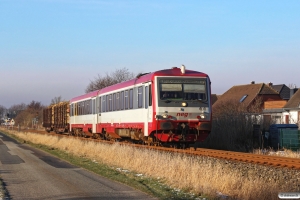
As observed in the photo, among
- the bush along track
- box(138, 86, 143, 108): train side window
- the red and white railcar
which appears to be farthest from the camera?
box(138, 86, 143, 108): train side window

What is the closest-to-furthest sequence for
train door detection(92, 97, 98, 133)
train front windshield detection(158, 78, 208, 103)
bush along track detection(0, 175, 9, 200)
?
bush along track detection(0, 175, 9, 200)
train front windshield detection(158, 78, 208, 103)
train door detection(92, 97, 98, 133)

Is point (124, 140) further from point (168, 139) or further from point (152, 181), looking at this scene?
point (152, 181)

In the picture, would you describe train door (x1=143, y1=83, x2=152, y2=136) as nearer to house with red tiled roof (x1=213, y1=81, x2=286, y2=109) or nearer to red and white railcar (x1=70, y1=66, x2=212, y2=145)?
red and white railcar (x1=70, y1=66, x2=212, y2=145)

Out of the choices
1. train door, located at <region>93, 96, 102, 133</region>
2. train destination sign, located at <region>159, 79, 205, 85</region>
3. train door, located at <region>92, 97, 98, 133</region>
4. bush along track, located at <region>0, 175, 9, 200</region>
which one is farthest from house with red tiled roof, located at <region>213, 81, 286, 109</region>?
bush along track, located at <region>0, 175, 9, 200</region>

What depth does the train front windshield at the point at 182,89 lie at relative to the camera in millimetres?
20641

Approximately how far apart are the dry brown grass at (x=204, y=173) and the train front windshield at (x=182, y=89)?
9.06ft

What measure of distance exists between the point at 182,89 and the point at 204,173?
8621 millimetres

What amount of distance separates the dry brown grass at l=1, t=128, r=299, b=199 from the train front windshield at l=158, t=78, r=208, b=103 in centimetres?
276

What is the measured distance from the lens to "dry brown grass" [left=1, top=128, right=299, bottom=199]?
10688 mm

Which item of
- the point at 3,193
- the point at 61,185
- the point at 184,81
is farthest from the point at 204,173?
the point at 184,81

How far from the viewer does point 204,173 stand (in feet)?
41.5

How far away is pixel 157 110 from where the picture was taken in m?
20.3

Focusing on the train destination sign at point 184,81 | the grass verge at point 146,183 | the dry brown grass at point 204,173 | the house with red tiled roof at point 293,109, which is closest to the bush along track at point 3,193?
the grass verge at point 146,183

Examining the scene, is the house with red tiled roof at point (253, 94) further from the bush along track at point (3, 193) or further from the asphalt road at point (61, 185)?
the bush along track at point (3, 193)
